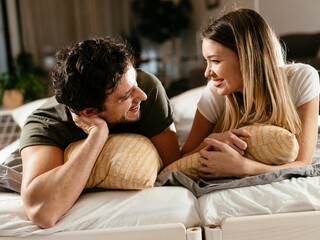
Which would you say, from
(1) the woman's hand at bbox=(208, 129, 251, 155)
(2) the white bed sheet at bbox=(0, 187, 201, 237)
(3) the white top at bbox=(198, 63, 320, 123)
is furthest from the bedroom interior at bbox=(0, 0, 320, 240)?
(3) the white top at bbox=(198, 63, 320, 123)

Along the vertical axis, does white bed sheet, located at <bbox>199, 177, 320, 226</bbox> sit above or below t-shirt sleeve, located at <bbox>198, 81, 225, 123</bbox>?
below

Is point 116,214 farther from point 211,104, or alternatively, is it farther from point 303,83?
point 303,83

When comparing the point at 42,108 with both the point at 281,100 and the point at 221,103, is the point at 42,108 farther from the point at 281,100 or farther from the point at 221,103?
the point at 281,100

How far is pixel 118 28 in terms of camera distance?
438 cm

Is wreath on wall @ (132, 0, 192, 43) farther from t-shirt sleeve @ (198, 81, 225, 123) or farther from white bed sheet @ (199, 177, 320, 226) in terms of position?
white bed sheet @ (199, 177, 320, 226)

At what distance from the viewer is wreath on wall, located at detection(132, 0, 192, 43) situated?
13.0 ft

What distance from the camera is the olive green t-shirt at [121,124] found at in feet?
3.72

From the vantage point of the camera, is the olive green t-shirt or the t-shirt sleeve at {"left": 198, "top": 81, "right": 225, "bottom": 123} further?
the t-shirt sleeve at {"left": 198, "top": 81, "right": 225, "bottom": 123}

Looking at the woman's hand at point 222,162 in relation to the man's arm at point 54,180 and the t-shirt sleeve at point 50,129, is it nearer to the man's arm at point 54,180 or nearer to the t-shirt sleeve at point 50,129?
the man's arm at point 54,180

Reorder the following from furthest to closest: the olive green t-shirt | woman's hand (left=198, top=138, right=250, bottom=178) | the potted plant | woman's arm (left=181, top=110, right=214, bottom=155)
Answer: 1. the potted plant
2. woman's arm (left=181, top=110, right=214, bottom=155)
3. the olive green t-shirt
4. woman's hand (left=198, top=138, right=250, bottom=178)

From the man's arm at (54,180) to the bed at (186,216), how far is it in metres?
0.03

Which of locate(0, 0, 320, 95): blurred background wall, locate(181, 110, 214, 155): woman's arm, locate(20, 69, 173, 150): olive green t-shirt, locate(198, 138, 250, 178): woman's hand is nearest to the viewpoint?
locate(198, 138, 250, 178): woman's hand

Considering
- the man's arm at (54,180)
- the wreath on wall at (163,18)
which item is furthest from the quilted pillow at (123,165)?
the wreath on wall at (163,18)

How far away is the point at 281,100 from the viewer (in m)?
1.10
